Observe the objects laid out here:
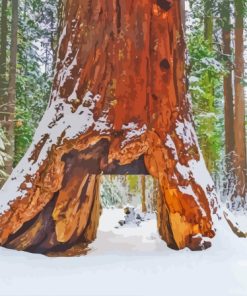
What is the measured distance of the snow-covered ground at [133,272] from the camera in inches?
95.1

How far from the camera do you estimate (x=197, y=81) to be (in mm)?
10602

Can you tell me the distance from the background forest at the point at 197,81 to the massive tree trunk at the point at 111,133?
598 cm

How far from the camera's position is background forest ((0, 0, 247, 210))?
1093 cm

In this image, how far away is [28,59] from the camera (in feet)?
53.7

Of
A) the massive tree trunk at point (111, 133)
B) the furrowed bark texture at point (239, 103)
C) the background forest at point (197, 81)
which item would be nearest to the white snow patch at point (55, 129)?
the massive tree trunk at point (111, 133)

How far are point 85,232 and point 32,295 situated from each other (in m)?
1.79

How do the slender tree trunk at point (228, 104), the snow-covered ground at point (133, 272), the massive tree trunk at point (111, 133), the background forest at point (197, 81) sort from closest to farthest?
1. the snow-covered ground at point (133, 272)
2. the massive tree trunk at point (111, 133)
3. the background forest at point (197, 81)
4. the slender tree trunk at point (228, 104)

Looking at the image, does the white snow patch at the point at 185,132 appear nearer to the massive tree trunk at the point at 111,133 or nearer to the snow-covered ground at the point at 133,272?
the massive tree trunk at the point at 111,133

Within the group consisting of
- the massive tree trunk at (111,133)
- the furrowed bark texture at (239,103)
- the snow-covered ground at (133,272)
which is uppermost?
the furrowed bark texture at (239,103)

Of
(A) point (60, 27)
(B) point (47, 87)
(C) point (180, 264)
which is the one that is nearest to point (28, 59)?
(B) point (47, 87)

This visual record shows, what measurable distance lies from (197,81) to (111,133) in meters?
7.43

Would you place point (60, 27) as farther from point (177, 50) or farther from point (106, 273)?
point (106, 273)

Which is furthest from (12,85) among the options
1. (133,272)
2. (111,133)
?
(133,272)

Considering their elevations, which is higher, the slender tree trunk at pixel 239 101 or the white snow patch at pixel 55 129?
the slender tree trunk at pixel 239 101
